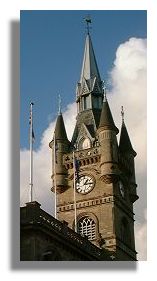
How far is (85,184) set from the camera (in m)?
24.9

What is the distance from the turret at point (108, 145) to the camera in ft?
79.2

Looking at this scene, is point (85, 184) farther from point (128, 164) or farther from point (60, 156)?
point (128, 164)

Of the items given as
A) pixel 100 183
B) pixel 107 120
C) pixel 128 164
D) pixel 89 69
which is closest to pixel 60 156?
pixel 100 183

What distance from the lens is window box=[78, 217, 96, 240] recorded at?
24.1 metres

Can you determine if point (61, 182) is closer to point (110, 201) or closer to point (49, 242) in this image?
point (110, 201)

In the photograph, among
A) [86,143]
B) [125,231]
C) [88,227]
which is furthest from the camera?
[86,143]

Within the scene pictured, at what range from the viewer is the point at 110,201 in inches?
956

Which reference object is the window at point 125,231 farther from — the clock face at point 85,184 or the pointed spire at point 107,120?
the pointed spire at point 107,120

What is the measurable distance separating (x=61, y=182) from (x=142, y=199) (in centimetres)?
1037

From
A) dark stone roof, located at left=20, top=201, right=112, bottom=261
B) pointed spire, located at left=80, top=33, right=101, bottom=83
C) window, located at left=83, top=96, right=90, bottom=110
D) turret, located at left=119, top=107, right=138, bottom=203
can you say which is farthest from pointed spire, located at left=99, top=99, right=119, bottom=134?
dark stone roof, located at left=20, top=201, right=112, bottom=261

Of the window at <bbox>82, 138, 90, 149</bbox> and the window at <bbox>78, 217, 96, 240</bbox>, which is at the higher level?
the window at <bbox>82, 138, 90, 149</bbox>

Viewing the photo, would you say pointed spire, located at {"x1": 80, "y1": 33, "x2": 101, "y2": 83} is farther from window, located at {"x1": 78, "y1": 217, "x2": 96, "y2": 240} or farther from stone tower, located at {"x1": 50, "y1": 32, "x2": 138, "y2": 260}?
window, located at {"x1": 78, "y1": 217, "x2": 96, "y2": 240}

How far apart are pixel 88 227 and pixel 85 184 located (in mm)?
1589
